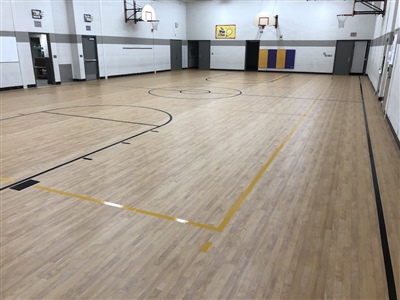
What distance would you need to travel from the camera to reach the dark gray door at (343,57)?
21.8 meters

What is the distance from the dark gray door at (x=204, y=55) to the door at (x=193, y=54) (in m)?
1.02

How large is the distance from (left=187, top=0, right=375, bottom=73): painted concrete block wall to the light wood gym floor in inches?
632

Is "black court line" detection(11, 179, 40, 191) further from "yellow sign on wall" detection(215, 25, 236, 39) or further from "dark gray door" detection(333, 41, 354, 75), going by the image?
"yellow sign on wall" detection(215, 25, 236, 39)

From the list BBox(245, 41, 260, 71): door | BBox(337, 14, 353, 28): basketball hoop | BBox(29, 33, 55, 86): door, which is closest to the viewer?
BBox(29, 33, 55, 86): door

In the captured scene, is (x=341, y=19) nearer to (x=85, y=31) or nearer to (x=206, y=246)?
(x=85, y=31)

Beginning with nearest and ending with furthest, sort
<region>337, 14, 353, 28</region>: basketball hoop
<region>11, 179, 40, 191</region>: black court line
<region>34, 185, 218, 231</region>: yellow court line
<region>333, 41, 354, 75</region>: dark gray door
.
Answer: <region>34, 185, 218, 231</region>: yellow court line
<region>11, 179, 40, 191</region>: black court line
<region>337, 14, 353, 28</region>: basketball hoop
<region>333, 41, 354, 75</region>: dark gray door

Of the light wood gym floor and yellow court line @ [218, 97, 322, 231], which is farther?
yellow court line @ [218, 97, 322, 231]

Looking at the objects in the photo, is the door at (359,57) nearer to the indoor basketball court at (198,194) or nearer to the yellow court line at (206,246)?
the indoor basketball court at (198,194)

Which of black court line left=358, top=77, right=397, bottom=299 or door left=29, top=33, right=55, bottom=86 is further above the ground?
door left=29, top=33, right=55, bottom=86

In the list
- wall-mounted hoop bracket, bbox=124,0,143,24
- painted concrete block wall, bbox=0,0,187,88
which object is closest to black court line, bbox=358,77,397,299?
painted concrete block wall, bbox=0,0,187,88

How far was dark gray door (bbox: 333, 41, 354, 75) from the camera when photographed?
71.4 feet

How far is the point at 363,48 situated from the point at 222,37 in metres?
9.93

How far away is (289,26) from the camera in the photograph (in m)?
22.8

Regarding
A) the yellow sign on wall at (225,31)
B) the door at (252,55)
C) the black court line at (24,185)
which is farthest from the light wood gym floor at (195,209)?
the door at (252,55)
